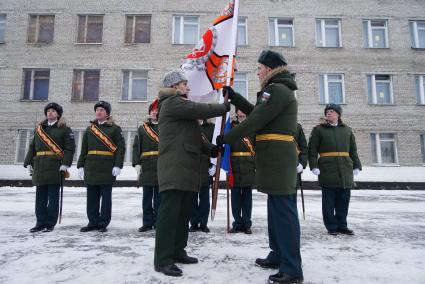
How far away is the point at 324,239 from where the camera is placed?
439 centimetres

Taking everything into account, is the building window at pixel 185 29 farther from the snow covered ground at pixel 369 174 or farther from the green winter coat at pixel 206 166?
the green winter coat at pixel 206 166

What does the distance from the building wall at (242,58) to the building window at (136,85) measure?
1.25ft

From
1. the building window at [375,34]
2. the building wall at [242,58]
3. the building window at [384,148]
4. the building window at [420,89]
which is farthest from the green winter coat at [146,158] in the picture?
the building window at [420,89]

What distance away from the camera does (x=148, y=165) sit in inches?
206

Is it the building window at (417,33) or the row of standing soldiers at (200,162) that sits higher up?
the building window at (417,33)

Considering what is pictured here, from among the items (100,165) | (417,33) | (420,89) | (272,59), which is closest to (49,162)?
(100,165)

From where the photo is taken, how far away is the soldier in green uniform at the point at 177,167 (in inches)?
120

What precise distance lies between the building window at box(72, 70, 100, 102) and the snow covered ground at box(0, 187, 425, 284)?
1197 centimetres

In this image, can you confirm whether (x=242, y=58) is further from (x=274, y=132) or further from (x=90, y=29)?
(x=274, y=132)

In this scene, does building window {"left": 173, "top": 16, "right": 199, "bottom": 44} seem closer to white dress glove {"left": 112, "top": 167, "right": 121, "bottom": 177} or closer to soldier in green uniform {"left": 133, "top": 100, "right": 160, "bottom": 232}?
soldier in green uniform {"left": 133, "top": 100, "right": 160, "bottom": 232}

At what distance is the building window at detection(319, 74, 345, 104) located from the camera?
1673cm

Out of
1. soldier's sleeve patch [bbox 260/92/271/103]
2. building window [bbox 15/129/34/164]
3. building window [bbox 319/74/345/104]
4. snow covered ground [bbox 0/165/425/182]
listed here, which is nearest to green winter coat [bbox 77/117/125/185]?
soldier's sleeve patch [bbox 260/92/271/103]

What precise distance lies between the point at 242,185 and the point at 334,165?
159 cm

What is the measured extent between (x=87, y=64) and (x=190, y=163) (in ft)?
51.8
